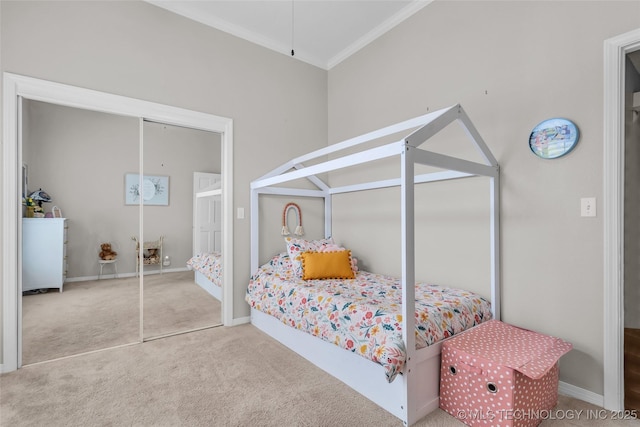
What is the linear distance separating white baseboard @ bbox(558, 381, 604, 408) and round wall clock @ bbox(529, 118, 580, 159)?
137 centimetres

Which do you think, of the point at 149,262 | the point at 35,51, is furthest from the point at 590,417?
the point at 35,51

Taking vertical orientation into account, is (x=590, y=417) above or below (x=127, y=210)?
below

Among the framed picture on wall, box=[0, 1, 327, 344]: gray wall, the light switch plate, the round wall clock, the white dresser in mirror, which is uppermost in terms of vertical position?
box=[0, 1, 327, 344]: gray wall

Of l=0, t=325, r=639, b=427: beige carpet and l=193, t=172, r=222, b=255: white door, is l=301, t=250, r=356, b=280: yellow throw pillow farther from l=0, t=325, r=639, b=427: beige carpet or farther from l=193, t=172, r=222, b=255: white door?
l=193, t=172, r=222, b=255: white door

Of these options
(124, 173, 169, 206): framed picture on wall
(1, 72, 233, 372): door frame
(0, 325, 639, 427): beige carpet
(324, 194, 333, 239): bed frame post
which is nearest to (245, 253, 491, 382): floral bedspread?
(0, 325, 639, 427): beige carpet

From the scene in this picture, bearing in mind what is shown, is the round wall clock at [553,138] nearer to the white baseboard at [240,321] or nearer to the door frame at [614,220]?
the door frame at [614,220]

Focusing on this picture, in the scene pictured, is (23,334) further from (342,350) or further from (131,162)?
(342,350)

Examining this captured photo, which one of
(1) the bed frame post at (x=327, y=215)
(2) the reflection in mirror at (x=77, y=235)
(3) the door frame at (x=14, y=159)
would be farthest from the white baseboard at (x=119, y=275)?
(1) the bed frame post at (x=327, y=215)

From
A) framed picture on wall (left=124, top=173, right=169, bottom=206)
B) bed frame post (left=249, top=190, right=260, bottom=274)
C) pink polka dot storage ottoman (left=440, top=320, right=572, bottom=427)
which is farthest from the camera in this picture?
bed frame post (left=249, top=190, right=260, bottom=274)

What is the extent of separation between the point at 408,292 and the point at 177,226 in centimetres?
221

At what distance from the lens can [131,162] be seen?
105 inches

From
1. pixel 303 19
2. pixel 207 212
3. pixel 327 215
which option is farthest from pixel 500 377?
pixel 303 19

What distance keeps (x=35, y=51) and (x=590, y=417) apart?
412cm

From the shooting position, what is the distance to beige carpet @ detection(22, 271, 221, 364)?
229 centimetres
